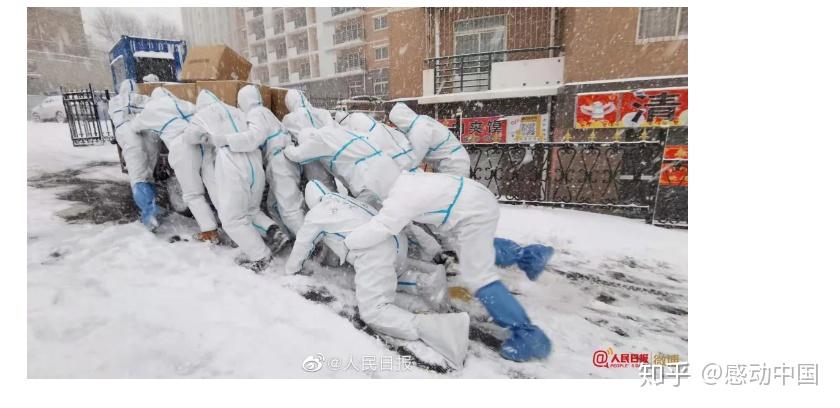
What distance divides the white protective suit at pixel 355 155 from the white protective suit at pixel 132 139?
151 centimetres

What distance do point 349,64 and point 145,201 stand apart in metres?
2.24

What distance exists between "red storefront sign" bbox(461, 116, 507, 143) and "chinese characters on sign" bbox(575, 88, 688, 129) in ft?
3.73

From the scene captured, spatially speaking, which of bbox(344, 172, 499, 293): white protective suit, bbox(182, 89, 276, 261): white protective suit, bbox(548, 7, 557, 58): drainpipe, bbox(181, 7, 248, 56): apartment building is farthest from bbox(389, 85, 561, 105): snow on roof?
bbox(344, 172, 499, 293): white protective suit

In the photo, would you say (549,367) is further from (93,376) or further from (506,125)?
(506,125)

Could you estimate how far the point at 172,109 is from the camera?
273 cm

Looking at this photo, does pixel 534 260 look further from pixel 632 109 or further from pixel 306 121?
pixel 632 109

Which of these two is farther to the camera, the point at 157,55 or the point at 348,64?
the point at 157,55

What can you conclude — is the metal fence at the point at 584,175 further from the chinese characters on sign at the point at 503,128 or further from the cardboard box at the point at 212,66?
the cardboard box at the point at 212,66

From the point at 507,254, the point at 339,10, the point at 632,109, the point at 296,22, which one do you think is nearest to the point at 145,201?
the point at 296,22

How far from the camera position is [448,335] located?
1636mm

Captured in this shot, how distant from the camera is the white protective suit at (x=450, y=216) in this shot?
1689 mm

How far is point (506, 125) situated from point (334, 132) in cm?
346

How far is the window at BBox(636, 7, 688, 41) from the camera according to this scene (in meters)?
2.06
